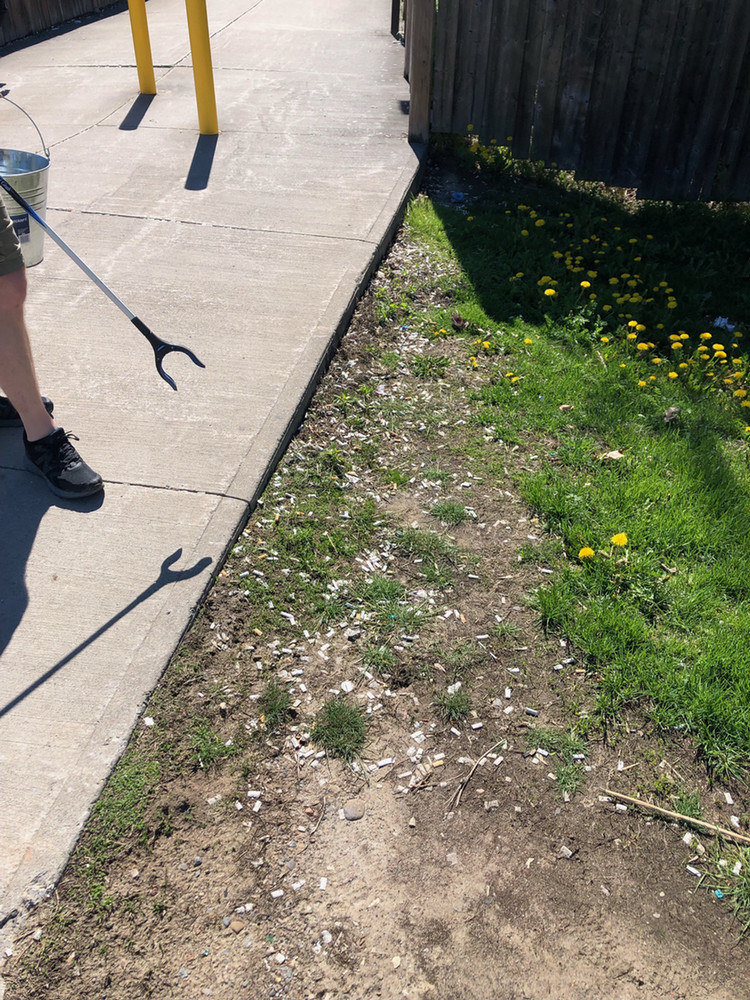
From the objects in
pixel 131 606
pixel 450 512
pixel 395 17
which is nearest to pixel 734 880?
pixel 450 512

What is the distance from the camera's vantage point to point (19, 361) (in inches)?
131

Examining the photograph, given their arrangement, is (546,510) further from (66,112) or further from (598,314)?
(66,112)

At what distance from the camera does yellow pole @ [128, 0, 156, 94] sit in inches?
301

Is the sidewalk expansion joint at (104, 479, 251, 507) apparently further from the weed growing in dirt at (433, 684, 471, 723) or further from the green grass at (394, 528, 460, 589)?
the weed growing in dirt at (433, 684, 471, 723)

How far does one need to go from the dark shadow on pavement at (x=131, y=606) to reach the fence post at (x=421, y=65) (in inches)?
199

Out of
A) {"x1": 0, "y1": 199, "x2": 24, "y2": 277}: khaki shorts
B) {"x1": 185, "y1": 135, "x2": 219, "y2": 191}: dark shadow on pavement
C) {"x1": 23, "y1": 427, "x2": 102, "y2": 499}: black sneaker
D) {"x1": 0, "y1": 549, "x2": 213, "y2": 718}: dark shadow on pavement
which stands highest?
{"x1": 0, "y1": 199, "x2": 24, "y2": 277}: khaki shorts

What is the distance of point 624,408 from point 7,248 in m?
2.88

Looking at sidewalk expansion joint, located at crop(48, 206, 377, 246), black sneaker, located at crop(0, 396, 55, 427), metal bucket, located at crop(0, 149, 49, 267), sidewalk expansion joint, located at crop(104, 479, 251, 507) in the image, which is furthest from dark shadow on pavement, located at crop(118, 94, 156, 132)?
sidewalk expansion joint, located at crop(104, 479, 251, 507)

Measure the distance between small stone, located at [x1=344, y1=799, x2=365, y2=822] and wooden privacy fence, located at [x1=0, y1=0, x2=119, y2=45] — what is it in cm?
1031

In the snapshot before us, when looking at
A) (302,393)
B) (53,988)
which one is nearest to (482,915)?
(53,988)

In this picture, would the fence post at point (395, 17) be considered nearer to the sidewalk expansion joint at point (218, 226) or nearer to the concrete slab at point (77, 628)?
the sidewalk expansion joint at point (218, 226)

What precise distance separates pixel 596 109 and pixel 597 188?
644 millimetres

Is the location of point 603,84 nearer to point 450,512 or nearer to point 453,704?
point 450,512

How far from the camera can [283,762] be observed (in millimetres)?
2658
